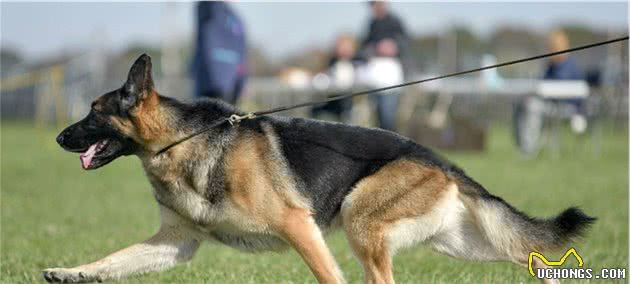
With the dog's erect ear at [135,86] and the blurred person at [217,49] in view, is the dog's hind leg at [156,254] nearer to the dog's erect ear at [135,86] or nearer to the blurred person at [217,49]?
the dog's erect ear at [135,86]

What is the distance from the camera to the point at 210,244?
17.2ft

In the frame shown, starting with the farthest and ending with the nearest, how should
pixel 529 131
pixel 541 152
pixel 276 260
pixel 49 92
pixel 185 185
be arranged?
1. pixel 49 92
2. pixel 541 152
3. pixel 529 131
4. pixel 276 260
5. pixel 185 185

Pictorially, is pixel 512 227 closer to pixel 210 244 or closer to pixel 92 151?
pixel 210 244

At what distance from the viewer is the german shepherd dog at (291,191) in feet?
15.0

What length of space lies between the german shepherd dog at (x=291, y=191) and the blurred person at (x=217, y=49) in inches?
174

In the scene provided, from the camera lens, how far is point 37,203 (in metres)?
9.48

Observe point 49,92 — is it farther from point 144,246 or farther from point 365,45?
point 144,246

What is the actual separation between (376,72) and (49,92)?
773 inches

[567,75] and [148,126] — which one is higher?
[148,126]

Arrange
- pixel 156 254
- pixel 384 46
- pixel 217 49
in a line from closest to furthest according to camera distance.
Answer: pixel 156 254 < pixel 217 49 < pixel 384 46

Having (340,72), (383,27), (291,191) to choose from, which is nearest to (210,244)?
(291,191)

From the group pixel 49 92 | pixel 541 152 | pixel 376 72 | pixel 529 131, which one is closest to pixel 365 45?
pixel 376 72

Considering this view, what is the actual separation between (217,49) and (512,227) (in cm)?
520

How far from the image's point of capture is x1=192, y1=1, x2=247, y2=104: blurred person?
30.4 ft
